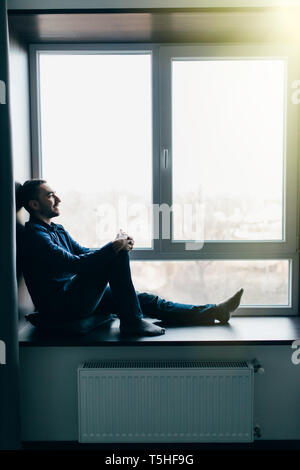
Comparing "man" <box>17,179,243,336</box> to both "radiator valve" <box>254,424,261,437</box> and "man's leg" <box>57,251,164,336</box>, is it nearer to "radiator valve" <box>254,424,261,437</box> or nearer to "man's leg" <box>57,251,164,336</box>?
"man's leg" <box>57,251,164,336</box>

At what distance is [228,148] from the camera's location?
7.66 ft

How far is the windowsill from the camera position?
1913mm

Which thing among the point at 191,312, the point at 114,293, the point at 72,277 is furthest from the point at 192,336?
the point at 72,277

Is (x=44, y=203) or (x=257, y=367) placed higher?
(x=44, y=203)

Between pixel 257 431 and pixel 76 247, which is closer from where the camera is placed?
pixel 257 431

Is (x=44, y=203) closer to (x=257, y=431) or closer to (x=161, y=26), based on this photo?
(x=161, y=26)

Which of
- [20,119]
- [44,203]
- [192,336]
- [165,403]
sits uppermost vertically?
[20,119]

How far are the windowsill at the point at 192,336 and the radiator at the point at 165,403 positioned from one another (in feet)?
0.36

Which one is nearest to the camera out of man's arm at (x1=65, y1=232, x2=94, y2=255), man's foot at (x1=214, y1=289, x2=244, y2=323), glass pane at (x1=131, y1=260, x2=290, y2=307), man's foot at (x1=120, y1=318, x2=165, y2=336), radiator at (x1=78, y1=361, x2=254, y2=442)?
radiator at (x1=78, y1=361, x2=254, y2=442)

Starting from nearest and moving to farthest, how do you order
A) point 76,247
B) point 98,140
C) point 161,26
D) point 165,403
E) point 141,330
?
1. point 165,403
2. point 141,330
3. point 161,26
4. point 76,247
5. point 98,140

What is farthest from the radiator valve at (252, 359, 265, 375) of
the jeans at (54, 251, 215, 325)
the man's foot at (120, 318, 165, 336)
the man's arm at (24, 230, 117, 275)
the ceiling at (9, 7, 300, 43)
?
the ceiling at (9, 7, 300, 43)

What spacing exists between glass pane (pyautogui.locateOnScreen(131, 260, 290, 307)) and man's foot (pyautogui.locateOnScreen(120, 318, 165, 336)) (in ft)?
1.32

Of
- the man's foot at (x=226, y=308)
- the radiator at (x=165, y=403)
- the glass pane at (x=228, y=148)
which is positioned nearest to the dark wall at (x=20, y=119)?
the radiator at (x=165, y=403)

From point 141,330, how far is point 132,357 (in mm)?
132
